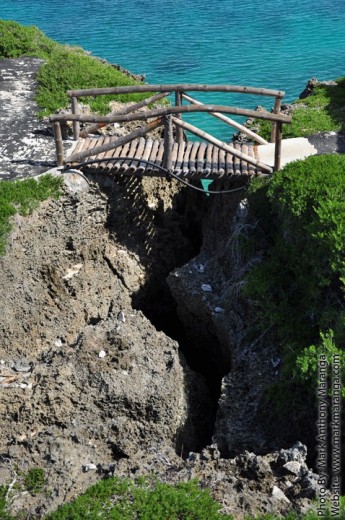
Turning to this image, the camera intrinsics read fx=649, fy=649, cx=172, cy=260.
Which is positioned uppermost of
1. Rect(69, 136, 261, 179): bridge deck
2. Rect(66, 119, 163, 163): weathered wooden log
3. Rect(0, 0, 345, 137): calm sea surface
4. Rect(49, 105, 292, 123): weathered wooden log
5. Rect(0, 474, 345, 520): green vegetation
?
Rect(0, 0, 345, 137): calm sea surface

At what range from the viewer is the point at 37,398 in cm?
1023

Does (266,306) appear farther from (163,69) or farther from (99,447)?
(163,69)

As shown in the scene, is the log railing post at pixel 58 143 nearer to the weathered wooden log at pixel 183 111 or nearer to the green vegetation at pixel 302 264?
the weathered wooden log at pixel 183 111

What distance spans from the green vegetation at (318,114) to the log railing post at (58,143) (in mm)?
5450

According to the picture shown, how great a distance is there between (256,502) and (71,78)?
518 inches

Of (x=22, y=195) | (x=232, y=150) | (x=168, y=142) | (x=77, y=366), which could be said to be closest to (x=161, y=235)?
(x=168, y=142)

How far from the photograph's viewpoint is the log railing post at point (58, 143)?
42.7 ft

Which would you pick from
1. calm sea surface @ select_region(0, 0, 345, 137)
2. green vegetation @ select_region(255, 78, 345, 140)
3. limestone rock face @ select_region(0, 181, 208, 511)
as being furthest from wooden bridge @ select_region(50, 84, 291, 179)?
calm sea surface @ select_region(0, 0, 345, 137)

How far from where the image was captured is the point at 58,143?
43.1 ft

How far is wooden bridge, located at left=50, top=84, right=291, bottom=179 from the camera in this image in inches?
501

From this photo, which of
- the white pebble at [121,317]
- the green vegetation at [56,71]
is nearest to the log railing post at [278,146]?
the white pebble at [121,317]

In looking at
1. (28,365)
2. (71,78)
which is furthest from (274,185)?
(71,78)

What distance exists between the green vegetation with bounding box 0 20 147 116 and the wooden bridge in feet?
9.07

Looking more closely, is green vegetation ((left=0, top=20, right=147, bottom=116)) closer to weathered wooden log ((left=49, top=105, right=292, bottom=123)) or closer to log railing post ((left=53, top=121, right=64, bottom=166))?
log railing post ((left=53, top=121, right=64, bottom=166))
